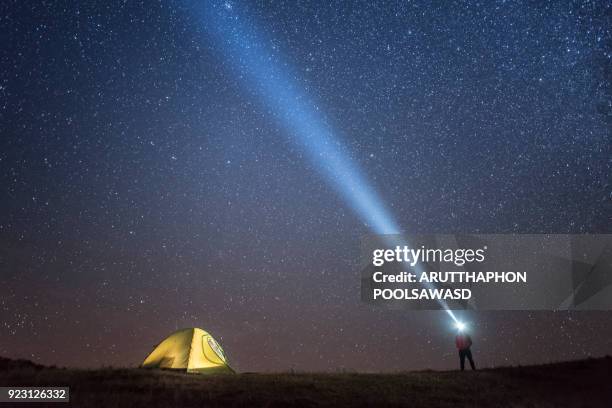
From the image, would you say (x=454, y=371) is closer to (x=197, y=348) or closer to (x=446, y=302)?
(x=446, y=302)

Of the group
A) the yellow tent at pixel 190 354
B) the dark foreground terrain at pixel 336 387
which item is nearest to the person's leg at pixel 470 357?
the dark foreground terrain at pixel 336 387

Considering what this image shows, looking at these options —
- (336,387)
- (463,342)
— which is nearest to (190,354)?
(336,387)

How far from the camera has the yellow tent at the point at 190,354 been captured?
23.7 meters

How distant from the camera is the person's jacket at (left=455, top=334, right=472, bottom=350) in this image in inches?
928

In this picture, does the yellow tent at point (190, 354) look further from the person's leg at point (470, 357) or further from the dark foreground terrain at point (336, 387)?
the person's leg at point (470, 357)

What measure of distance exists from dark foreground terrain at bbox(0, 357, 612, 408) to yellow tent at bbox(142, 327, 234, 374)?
253 centimetres

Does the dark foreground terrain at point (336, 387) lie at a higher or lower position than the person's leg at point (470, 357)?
lower

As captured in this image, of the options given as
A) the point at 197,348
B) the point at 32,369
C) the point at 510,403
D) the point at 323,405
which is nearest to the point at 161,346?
the point at 197,348

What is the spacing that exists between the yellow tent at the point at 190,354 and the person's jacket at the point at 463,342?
886cm

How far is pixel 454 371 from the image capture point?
21.8 metres

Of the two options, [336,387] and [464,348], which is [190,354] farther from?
[464,348]

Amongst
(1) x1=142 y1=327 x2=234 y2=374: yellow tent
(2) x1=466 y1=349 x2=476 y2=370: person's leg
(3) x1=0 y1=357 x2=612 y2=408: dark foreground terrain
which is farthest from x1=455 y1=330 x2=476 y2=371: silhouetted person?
(1) x1=142 y1=327 x2=234 y2=374: yellow tent

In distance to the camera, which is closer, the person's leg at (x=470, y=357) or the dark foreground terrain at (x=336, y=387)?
the dark foreground terrain at (x=336, y=387)

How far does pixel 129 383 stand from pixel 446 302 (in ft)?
47.0
